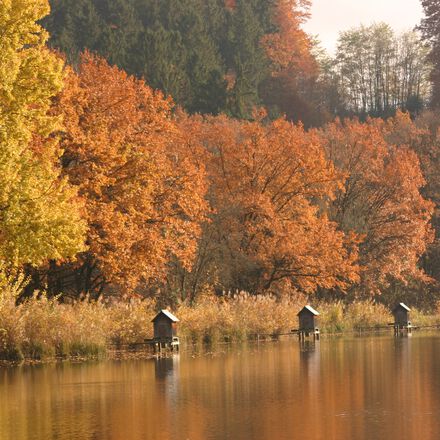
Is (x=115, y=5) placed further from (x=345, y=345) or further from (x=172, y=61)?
(x=345, y=345)

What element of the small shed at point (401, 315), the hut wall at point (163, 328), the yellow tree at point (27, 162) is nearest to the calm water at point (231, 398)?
the yellow tree at point (27, 162)

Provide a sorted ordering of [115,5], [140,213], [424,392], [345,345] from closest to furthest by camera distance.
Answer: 1. [424,392]
2. [345,345]
3. [140,213]
4. [115,5]

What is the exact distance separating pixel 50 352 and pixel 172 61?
56810 mm

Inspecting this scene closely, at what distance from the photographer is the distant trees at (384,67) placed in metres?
109

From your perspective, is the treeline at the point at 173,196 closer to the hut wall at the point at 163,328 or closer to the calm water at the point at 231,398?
the hut wall at the point at 163,328

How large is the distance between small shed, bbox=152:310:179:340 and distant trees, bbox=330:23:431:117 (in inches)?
2980

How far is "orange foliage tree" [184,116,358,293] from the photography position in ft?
159

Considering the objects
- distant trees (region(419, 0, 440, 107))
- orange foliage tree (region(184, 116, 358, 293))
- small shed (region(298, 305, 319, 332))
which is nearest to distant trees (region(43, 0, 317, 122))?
distant trees (region(419, 0, 440, 107))

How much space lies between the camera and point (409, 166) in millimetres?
59594

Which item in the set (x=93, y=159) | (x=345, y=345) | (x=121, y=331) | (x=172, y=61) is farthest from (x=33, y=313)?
(x=172, y=61)

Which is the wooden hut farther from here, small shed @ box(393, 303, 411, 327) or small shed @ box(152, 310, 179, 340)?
small shed @ box(152, 310, 179, 340)

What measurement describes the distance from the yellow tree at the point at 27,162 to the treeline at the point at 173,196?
1.9 inches

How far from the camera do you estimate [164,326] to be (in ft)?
113

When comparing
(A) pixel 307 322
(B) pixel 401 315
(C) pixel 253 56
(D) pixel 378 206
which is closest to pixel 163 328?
(A) pixel 307 322
